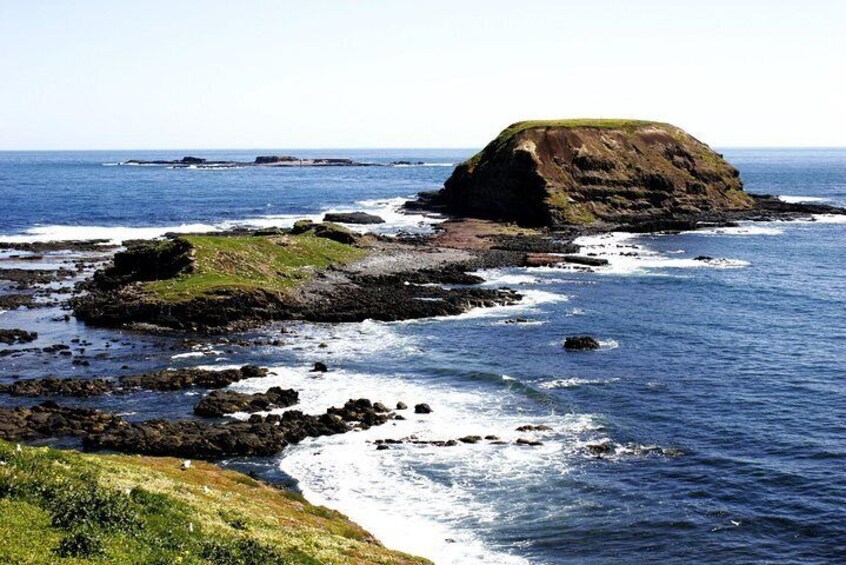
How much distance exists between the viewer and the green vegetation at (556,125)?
15975 cm

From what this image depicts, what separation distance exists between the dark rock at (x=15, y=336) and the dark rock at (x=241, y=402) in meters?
24.2

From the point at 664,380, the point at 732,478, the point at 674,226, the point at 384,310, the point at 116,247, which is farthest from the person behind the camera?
the point at 674,226

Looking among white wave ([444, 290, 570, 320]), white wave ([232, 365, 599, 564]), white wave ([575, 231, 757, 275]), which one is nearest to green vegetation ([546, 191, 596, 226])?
white wave ([575, 231, 757, 275])

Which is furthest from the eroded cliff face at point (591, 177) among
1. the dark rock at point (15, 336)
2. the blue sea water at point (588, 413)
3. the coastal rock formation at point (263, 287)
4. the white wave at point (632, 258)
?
the dark rock at point (15, 336)

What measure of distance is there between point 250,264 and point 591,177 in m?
83.7

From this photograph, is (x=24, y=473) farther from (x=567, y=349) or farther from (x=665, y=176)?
(x=665, y=176)

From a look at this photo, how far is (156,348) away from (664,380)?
129ft

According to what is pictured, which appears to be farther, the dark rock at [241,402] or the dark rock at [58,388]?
the dark rock at [58,388]

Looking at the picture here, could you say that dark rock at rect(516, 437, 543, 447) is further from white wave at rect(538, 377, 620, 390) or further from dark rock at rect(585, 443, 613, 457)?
white wave at rect(538, 377, 620, 390)

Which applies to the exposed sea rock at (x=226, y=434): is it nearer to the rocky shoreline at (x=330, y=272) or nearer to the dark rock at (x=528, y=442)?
the rocky shoreline at (x=330, y=272)

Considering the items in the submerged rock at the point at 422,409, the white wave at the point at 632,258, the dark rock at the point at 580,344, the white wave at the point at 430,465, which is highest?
the white wave at the point at 632,258

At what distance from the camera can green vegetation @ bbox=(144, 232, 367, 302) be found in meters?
75.8

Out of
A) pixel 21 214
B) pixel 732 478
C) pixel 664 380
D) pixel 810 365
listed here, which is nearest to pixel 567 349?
pixel 664 380

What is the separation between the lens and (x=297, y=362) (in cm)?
6112
